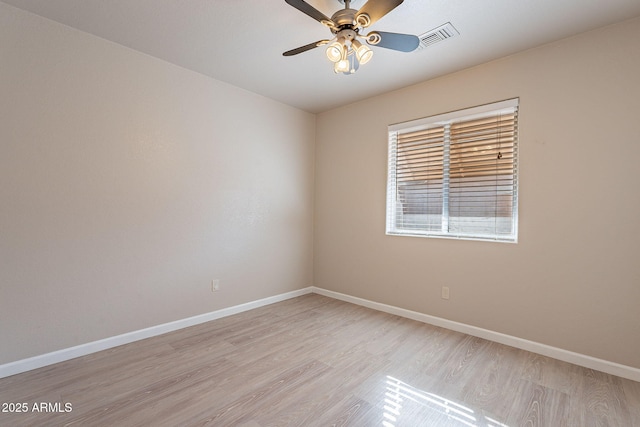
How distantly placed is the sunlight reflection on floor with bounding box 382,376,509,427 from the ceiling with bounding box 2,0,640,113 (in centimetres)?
270

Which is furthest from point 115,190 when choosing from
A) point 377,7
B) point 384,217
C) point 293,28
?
point 384,217

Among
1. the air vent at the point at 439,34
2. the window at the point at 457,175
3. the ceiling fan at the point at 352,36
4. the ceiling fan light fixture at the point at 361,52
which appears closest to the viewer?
the ceiling fan at the point at 352,36

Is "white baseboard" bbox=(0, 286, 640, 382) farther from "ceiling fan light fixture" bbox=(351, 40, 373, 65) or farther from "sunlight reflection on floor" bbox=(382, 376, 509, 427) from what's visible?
"ceiling fan light fixture" bbox=(351, 40, 373, 65)

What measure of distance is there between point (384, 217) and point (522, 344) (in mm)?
1831

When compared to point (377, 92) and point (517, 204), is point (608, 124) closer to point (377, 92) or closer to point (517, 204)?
point (517, 204)

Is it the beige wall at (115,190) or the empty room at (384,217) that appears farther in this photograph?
the beige wall at (115,190)

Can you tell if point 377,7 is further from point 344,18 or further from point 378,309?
point 378,309

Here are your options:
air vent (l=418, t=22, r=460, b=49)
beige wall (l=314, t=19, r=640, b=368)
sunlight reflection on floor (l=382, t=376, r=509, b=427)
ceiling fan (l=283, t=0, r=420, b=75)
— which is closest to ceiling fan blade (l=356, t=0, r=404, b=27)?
ceiling fan (l=283, t=0, r=420, b=75)

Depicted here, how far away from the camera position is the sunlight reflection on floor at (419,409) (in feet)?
5.48

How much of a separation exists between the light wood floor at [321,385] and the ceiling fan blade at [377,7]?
2406 millimetres

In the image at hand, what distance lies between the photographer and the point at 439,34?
235 centimetres

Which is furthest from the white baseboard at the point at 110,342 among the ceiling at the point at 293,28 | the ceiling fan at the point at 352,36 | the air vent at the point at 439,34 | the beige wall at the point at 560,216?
the air vent at the point at 439,34

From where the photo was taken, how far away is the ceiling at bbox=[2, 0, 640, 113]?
206 cm

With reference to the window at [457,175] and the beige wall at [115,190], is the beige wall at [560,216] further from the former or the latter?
the beige wall at [115,190]
